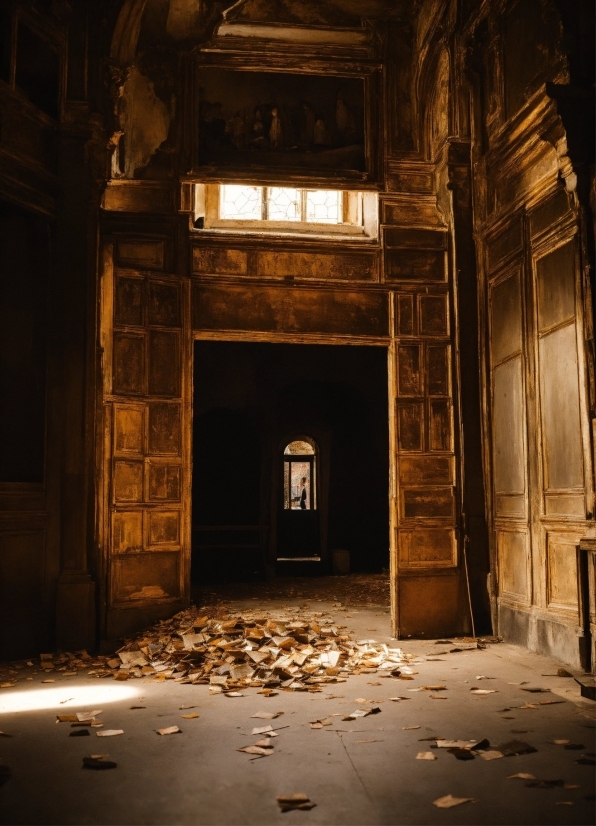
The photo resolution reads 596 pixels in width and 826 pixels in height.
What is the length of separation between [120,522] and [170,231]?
3.18 metres

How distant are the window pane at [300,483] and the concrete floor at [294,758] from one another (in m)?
11.6

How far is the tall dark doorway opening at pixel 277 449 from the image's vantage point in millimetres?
14609

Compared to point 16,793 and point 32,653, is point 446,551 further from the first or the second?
point 16,793

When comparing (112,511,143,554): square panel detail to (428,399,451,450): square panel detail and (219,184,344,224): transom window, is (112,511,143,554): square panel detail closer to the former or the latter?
(428,399,451,450): square panel detail

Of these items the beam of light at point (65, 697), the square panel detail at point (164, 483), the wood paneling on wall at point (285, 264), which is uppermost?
the wood paneling on wall at point (285, 264)

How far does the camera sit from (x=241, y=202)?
9.30 metres

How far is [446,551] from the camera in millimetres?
8516

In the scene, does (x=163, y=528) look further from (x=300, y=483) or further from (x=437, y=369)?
(x=300, y=483)

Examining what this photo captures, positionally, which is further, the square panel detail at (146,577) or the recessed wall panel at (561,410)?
the square panel detail at (146,577)

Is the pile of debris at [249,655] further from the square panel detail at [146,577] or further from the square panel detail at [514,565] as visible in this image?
the square panel detail at [514,565]

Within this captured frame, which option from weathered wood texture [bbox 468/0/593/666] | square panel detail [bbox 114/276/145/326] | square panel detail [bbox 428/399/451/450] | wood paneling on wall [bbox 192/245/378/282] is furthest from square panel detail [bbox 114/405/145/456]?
weathered wood texture [bbox 468/0/593/666]

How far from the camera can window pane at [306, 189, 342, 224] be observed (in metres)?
9.44

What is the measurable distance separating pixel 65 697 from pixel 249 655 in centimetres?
164

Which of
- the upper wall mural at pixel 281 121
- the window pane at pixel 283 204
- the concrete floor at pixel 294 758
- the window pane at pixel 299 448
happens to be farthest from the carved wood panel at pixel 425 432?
the window pane at pixel 299 448
